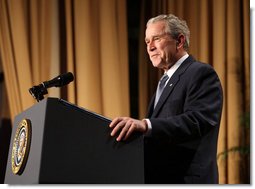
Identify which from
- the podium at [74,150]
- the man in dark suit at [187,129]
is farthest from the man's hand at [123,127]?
the man in dark suit at [187,129]

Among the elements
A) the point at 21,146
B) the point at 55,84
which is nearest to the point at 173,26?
the point at 55,84

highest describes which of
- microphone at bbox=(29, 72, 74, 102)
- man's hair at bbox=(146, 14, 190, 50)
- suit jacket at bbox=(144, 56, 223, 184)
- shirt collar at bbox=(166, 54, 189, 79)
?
man's hair at bbox=(146, 14, 190, 50)

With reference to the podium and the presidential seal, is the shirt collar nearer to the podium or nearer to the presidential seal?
the podium

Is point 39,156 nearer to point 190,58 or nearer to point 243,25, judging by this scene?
point 190,58

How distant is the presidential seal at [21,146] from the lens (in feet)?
4.72

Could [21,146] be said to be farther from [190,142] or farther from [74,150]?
[190,142]

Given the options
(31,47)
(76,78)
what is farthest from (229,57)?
(31,47)

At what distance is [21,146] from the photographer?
58.9 inches

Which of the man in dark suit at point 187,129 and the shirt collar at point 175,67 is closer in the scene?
the man in dark suit at point 187,129

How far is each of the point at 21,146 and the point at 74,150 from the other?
0.22 metres

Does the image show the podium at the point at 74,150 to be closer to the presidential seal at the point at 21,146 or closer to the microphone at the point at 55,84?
the presidential seal at the point at 21,146

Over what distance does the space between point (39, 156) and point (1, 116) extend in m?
2.15

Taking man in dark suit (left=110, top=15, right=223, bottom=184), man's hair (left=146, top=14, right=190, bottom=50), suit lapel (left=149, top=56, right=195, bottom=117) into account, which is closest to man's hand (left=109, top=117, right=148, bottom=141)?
man in dark suit (left=110, top=15, right=223, bottom=184)

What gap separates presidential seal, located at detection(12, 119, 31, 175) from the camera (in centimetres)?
144
